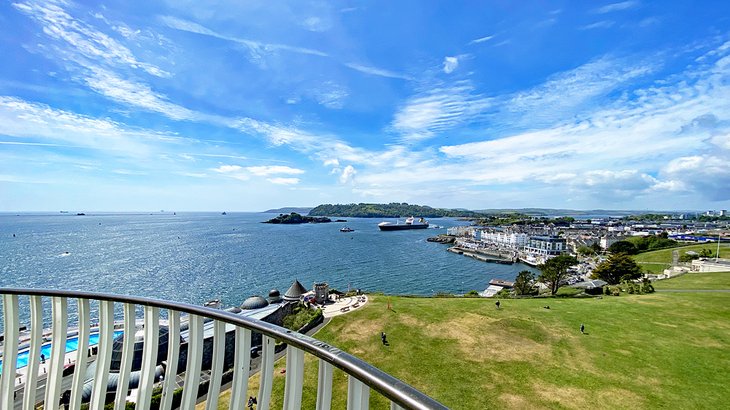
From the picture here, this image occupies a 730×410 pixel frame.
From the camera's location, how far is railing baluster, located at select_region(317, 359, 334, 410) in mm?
1449

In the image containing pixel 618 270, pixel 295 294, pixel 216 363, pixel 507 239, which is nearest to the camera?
pixel 216 363

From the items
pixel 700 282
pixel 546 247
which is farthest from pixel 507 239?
pixel 700 282

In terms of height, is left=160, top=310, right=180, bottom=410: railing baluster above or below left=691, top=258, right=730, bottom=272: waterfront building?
above

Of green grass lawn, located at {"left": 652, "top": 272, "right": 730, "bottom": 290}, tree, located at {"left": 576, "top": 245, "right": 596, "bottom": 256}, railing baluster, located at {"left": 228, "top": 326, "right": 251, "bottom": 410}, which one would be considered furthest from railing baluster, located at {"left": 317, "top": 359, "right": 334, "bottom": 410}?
tree, located at {"left": 576, "top": 245, "right": 596, "bottom": 256}

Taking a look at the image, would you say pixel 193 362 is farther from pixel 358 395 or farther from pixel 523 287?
pixel 523 287

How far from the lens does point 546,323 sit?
17.9m

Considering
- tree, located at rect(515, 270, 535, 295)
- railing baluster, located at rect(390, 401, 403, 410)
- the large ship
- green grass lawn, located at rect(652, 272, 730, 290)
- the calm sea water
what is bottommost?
the calm sea water

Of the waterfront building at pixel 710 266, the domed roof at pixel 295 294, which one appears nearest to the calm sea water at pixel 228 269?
the domed roof at pixel 295 294

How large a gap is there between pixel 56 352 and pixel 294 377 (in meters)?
2.08

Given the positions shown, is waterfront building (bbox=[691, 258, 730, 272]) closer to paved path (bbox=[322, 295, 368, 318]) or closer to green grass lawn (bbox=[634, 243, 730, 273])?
green grass lawn (bbox=[634, 243, 730, 273])

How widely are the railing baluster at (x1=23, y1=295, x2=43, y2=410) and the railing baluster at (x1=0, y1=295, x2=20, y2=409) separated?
0.14 meters

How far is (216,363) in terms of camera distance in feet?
6.47

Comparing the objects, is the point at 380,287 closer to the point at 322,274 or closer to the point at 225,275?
the point at 322,274

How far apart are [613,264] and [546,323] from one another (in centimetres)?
2416
